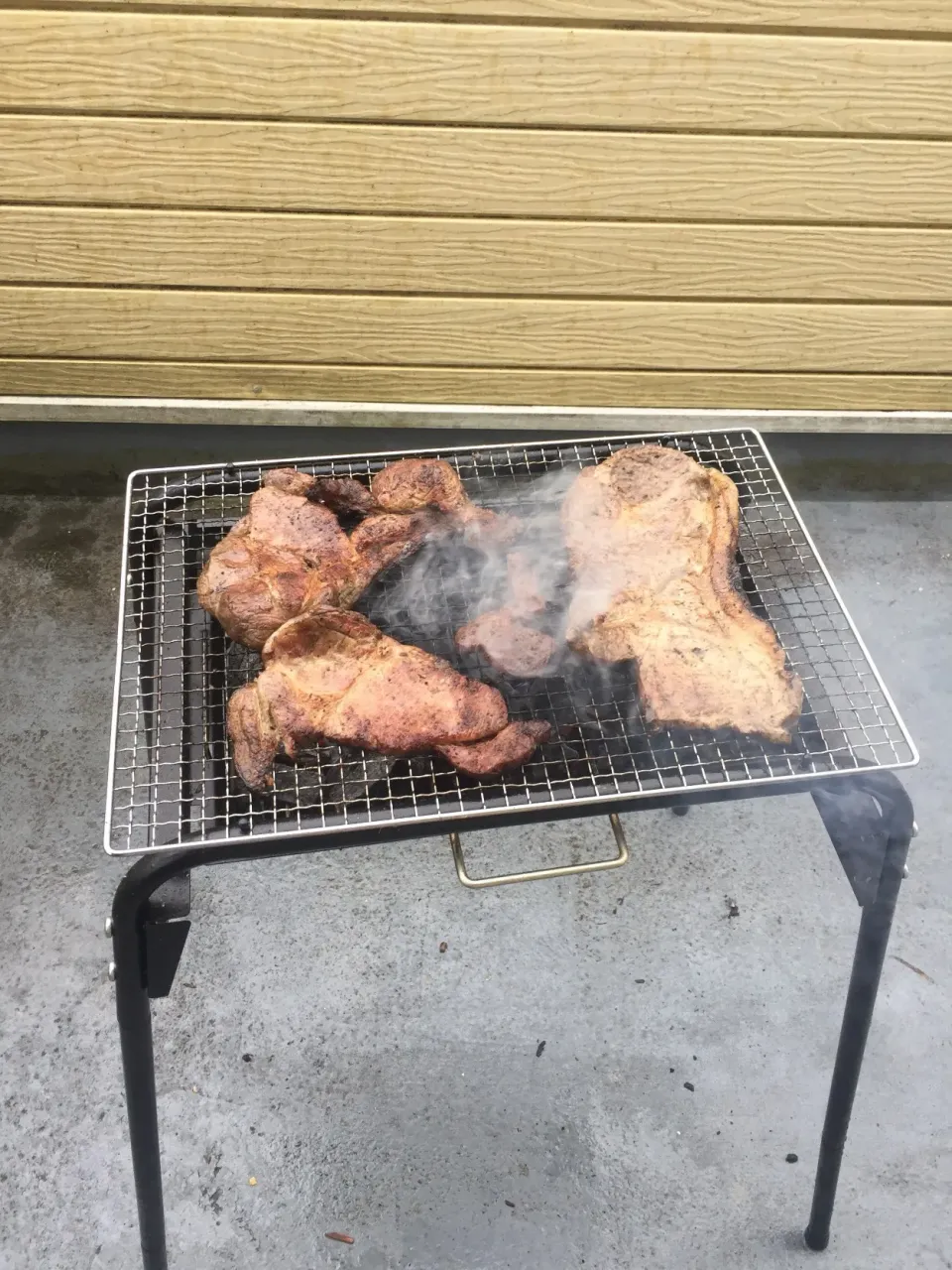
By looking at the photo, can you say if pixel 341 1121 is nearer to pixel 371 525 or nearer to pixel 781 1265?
pixel 781 1265

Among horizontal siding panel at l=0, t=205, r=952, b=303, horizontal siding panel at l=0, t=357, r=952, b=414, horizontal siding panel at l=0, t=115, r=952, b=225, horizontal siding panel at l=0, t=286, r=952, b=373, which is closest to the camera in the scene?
horizontal siding panel at l=0, t=115, r=952, b=225

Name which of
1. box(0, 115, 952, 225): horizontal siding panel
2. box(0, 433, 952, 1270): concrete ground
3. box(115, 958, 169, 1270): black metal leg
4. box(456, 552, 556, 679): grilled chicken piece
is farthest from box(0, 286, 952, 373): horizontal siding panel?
box(115, 958, 169, 1270): black metal leg

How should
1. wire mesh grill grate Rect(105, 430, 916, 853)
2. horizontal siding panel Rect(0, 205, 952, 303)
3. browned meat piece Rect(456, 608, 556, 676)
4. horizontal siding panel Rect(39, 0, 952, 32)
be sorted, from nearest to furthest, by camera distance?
1. wire mesh grill grate Rect(105, 430, 916, 853)
2. browned meat piece Rect(456, 608, 556, 676)
3. horizontal siding panel Rect(39, 0, 952, 32)
4. horizontal siding panel Rect(0, 205, 952, 303)

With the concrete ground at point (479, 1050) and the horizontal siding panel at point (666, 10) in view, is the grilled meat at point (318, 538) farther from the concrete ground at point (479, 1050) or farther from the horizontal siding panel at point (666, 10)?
the horizontal siding panel at point (666, 10)

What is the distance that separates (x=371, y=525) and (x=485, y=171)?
1.97 m

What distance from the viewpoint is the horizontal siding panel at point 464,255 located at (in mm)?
3746

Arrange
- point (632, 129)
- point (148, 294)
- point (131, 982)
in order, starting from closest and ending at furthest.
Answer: point (131, 982)
point (632, 129)
point (148, 294)

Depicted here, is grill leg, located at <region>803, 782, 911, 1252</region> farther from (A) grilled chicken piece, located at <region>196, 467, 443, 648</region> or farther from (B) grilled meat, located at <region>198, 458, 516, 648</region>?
(A) grilled chicken piece, located at <region>196, 467, 443, 648</region>

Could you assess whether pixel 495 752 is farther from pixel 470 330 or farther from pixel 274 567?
pixel 470 330

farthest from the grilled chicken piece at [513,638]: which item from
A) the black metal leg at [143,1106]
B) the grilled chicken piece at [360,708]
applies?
the black metal leg at [143,1106]

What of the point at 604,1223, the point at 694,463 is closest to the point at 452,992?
the point at 604,1223

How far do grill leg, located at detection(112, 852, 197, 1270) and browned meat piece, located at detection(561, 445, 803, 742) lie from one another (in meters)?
0.94

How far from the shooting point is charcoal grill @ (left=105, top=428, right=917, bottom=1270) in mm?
1790

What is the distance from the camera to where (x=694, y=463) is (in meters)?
2.40
